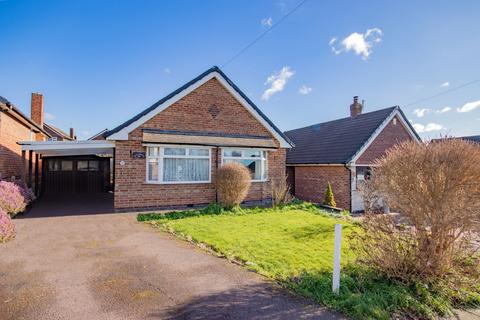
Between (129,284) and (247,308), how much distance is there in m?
2.03

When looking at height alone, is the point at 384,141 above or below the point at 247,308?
above

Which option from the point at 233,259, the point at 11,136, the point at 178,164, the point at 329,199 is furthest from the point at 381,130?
A: the point at 11,136

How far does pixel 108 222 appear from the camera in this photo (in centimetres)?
891

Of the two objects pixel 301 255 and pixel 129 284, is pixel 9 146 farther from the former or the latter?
pixel 301 255

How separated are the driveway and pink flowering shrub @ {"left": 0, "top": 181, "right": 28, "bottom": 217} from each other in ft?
9.57

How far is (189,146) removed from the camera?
467 inches

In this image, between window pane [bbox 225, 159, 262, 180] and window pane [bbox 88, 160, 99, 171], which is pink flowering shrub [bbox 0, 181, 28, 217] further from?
window pane [bbox 88, 160, 99, 171]

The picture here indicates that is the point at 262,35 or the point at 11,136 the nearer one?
the point at 262,35

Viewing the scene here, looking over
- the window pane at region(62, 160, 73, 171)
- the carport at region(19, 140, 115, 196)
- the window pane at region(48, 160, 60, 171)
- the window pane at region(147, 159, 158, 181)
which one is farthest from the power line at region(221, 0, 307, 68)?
the window pane at region(48, 160, 60, 171)

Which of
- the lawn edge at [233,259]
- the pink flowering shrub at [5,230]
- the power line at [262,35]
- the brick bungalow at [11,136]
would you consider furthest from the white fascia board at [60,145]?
the power line at [262,35]

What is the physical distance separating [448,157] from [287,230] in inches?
A: 200

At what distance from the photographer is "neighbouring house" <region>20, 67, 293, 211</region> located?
432 inches

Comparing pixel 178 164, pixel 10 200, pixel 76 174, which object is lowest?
pixel 10 200

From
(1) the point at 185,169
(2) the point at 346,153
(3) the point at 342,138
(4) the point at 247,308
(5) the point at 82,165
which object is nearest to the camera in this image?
(4) the point at 247,308
